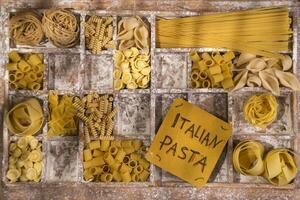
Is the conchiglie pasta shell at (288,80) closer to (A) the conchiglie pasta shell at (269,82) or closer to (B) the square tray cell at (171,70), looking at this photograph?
(A) the conchiglie pasta shell at (269,82)

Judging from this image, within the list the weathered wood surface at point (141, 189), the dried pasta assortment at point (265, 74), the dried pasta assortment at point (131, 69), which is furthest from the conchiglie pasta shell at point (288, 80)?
the dried pasta assortment at point (131, 69)

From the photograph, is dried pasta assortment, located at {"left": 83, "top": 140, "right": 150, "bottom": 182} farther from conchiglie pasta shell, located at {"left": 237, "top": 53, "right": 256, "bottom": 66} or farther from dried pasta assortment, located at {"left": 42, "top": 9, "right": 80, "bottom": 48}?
conchiglie pasta shell, located at {"left": 237, "top": 53, "right": 256, "bottom": 66}

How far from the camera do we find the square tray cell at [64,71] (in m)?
2.32

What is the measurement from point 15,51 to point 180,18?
0.74 metres

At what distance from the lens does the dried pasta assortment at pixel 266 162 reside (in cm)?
226

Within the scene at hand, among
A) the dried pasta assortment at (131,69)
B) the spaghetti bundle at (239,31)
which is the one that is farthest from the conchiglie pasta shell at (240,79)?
the dried pasta assortment at (131,69)

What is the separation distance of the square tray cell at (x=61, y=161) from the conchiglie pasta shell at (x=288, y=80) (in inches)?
37.6

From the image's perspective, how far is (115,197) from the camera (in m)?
2.31

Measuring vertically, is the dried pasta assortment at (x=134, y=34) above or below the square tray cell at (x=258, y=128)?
above

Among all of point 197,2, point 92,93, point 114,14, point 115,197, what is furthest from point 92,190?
point 197,2

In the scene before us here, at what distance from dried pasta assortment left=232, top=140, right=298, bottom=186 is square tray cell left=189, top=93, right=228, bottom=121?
169 millimetres

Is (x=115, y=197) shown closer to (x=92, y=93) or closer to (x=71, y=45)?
(x=92, y=93)

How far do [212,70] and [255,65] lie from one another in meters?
0.19

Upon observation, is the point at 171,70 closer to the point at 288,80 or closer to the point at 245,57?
the point at 245,57
